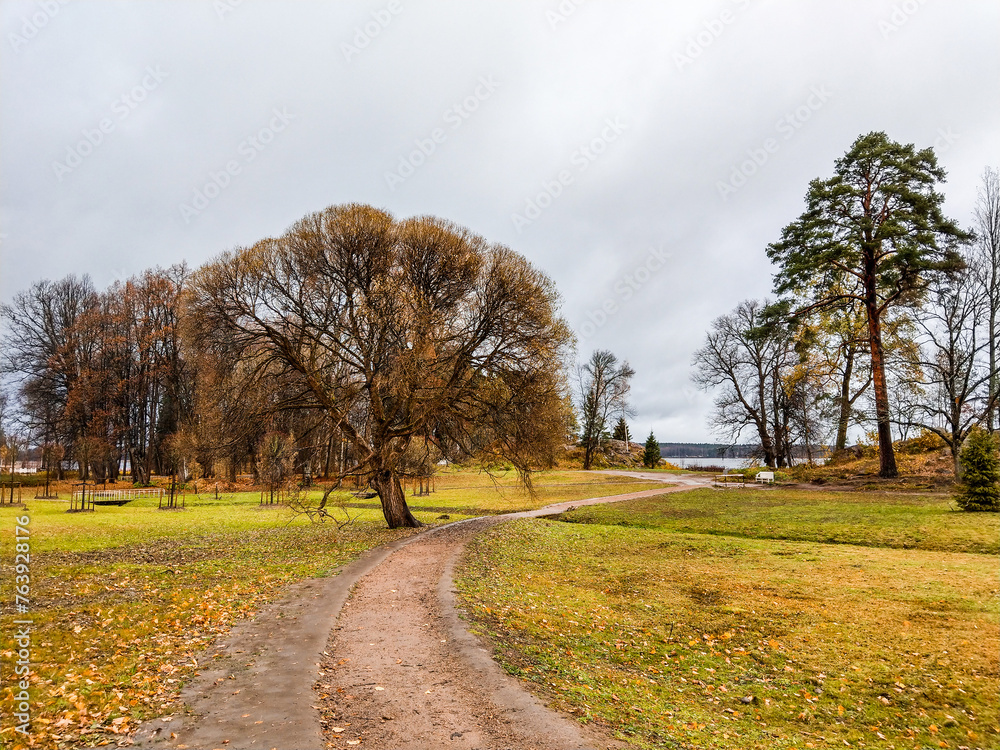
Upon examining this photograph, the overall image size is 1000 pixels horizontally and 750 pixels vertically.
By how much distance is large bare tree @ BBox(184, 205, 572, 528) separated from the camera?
57.2 ft

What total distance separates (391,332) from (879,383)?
24.7 m

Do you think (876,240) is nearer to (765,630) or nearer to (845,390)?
(845,390)

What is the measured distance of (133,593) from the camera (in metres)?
9.67

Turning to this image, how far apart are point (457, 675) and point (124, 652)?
423cm

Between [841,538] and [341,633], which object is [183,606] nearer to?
[341,633]

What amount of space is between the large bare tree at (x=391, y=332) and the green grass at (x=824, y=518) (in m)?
6.24

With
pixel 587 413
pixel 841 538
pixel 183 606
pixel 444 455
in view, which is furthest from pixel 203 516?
pixel 587 413

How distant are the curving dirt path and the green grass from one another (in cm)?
1276

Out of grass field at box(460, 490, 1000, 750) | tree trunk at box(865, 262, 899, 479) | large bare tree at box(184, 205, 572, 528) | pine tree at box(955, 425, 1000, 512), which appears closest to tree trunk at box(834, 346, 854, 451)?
tree trunk at box(865, 262, 899, 479)

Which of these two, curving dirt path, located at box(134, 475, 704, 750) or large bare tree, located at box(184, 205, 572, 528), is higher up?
large bare tree, located at box(184, 205, 572, 528)

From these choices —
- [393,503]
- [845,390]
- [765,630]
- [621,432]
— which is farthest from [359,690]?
[621,432]

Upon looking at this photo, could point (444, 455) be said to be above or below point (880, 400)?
below

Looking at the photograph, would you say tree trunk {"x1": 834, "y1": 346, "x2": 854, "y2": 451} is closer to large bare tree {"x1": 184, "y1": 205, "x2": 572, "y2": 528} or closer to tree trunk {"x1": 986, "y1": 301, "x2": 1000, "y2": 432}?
tree trunk {"x1": 986, "y1": 301, "x2": 1000, "y2": 432}

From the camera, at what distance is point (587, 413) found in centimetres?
6291
